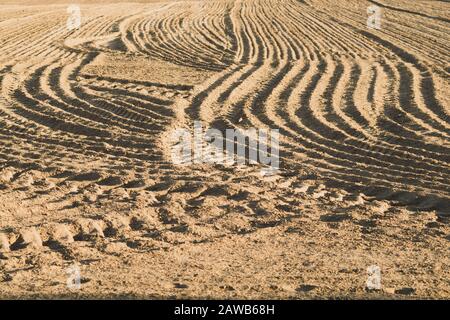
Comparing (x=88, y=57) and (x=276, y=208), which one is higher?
(x=88, y=57)

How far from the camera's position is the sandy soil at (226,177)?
4941 mm

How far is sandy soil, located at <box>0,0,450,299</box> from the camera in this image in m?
4.94

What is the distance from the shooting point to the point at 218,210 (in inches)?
245

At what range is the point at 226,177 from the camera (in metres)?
7.15

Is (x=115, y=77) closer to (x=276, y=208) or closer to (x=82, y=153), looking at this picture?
(x=82, y=153)

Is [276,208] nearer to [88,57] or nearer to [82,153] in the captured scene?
[82,153]
